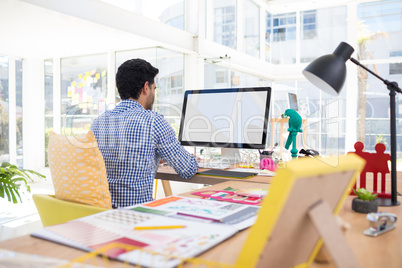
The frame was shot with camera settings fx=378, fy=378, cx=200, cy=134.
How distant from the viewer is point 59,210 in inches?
57.4

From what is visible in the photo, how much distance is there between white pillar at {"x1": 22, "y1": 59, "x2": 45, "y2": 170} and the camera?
262 inches

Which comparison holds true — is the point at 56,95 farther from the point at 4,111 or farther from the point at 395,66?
the point at 395,66

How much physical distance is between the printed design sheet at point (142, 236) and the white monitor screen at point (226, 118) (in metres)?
1.26

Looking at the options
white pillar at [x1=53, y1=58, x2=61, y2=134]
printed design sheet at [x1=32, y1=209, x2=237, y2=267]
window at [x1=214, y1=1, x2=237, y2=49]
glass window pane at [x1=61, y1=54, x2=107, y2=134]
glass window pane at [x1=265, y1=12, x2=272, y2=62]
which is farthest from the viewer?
glass window pane at [x1=265, y1=12, x2=272, y2=62]

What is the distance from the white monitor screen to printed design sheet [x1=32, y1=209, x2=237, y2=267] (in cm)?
126

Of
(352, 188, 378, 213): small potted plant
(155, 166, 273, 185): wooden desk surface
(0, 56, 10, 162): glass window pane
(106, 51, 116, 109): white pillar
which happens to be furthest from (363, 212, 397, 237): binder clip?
(0, 56, 10, 162): glass window pane

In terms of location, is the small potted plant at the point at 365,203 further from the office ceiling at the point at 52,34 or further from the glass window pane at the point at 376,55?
the glass window pane at the point at 376,55

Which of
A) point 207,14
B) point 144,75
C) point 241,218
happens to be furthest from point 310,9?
point 241,218

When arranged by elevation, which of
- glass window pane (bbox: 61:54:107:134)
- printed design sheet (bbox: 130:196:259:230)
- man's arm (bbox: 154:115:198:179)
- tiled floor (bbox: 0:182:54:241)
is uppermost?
glass window pane (bbox: 61:54:107:134)

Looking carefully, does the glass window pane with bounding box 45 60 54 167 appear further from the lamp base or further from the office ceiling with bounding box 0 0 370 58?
the lamp base

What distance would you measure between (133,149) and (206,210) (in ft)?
2.36

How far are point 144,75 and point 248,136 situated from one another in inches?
27.2

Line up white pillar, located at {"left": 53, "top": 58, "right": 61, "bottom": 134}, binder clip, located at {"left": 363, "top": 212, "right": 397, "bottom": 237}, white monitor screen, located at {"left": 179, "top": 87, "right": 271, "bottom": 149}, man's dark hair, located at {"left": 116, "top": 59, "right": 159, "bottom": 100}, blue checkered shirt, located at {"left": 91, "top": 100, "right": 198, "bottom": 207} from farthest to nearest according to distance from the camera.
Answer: white pillar, located at {"left": 53, "top": 58, "right": 61, "bottom": 134} → white monitor screen, located at {"left": 179, "top": 87, "right": 271, "bottom": 149} → man's dark hair, located at {"left": 116, "top": 59, "right": 159, "bottom": 100} → blue checkered shirt, located at {"left": 91, "top": 100, "right": 198, "bottom": 207} → binder clip, located at {"left": 363, "top": 212, "right": 397, "bottom": 237}

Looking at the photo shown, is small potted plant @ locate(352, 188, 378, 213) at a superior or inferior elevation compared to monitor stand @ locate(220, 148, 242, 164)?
inferior
